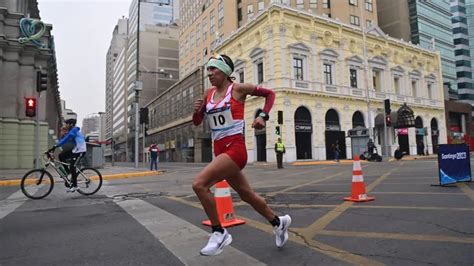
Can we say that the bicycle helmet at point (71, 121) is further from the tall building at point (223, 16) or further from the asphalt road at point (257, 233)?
the tall building at point (223, 16)

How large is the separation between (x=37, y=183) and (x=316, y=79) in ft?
88.8

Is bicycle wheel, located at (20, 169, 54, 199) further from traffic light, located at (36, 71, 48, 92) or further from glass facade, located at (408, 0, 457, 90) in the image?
glass facade, located at (408, 0, 457, 90)

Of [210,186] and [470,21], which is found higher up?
[470,21]

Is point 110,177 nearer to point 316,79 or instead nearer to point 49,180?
point 49,180

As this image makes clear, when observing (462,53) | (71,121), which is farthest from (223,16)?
(462,53)

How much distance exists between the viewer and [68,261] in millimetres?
3244

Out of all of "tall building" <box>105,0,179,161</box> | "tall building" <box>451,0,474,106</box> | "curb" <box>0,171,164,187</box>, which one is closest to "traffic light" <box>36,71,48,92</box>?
"curb" <box>0,171,164,187</box>

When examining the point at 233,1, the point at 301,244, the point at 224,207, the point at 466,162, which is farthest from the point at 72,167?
the point at 233,1

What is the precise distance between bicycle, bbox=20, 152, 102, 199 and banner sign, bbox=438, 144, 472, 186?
8097 mm

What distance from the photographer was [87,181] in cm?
888

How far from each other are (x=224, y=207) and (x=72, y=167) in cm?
543

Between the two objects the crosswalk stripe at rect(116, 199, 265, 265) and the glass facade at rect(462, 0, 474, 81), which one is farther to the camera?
the glass facade at rect(462, 0, 474, 81)

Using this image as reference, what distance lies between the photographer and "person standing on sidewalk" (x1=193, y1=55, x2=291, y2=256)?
10.6ft

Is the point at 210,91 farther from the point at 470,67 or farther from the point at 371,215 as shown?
the point at 470,67
